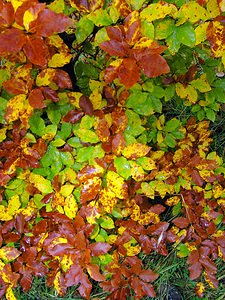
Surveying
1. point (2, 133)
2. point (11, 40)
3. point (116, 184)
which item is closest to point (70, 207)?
point (116, 184)

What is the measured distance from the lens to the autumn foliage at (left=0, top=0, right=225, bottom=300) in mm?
970

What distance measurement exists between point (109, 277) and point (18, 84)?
2.50 feet

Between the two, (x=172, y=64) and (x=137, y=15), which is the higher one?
(x=137, y=15)

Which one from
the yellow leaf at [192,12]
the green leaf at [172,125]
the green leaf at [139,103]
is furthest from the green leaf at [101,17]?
the green leaf at [172,125]

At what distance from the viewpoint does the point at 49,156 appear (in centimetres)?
126

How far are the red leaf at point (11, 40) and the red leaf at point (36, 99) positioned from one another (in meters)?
0.30

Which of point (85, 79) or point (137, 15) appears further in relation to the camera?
point (85, 79)

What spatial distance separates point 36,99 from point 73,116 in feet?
0.67

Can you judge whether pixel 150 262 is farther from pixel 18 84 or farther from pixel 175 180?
pixel 18 84

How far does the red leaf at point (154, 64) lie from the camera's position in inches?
30.6

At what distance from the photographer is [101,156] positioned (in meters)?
1.16

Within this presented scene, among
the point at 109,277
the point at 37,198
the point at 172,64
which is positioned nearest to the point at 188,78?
the point at 172,64

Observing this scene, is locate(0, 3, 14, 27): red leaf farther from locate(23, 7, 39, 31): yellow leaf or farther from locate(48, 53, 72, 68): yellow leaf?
locate(48, 53, 72, 68): yellow leaf

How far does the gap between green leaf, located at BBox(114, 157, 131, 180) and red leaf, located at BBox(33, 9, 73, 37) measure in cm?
49
